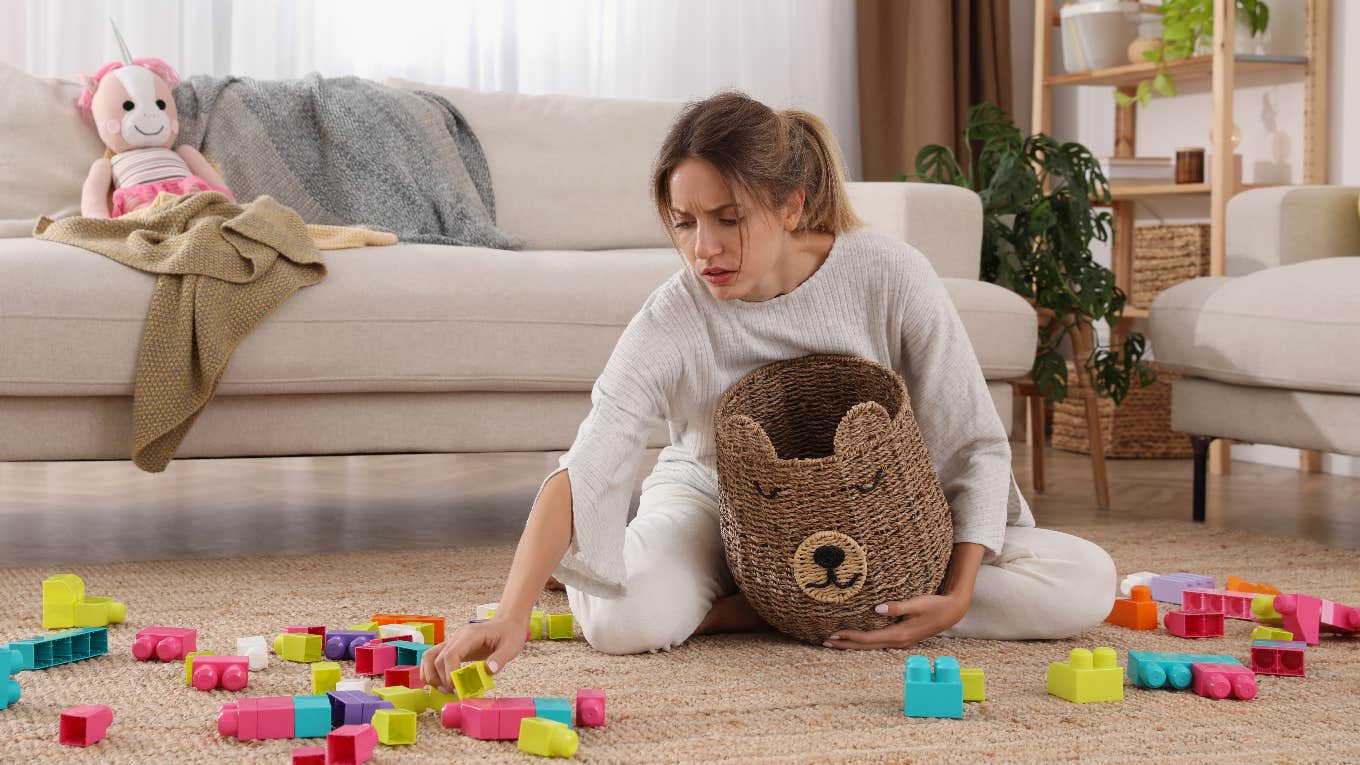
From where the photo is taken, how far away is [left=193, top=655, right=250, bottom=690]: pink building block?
1.36 m

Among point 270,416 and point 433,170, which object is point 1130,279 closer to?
point 433,170

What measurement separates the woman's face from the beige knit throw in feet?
2.90

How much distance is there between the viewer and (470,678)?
1.21 metres

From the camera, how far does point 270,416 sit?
2195mm

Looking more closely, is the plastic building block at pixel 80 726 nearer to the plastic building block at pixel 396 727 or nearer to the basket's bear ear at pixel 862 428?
the plastic building block at pixel 396 727

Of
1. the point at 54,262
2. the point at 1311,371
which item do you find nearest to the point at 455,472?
the point at 54,262

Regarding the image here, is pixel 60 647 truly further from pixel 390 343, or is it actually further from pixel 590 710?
pixel 390 343

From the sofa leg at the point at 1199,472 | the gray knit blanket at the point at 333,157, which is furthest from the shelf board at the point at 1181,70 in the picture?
the gray knit blanket at the point at 333,157

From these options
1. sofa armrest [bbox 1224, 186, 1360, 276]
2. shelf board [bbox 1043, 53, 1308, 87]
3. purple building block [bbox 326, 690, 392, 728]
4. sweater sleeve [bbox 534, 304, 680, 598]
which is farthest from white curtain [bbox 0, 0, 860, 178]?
purple building block [bbox 326, 690, 392, 728]

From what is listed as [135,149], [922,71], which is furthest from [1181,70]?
[135,149]

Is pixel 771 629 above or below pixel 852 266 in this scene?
below

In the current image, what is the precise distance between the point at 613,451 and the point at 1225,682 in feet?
2.12

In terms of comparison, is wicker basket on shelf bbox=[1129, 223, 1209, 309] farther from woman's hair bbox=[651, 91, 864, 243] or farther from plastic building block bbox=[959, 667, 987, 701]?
plastic building block bbox=[959, 667, 987, 701]

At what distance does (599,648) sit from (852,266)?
20.9 inches
